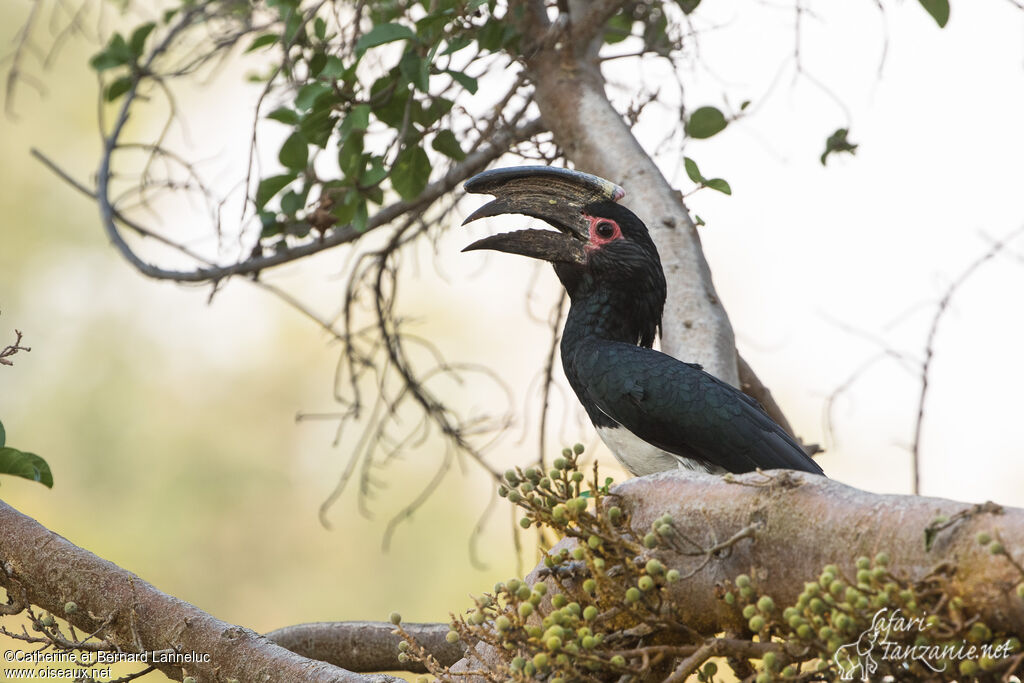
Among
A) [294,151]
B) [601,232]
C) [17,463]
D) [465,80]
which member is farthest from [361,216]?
[17,463]

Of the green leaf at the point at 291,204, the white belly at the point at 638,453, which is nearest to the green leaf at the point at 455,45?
the green leaf at the point at 291,204

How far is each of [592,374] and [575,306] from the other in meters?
0.31

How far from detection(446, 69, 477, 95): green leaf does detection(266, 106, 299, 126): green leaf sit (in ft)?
1.80

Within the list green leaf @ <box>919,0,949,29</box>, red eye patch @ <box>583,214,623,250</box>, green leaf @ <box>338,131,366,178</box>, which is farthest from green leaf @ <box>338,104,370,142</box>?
green leaf @ <box>919,0,949,29</box>

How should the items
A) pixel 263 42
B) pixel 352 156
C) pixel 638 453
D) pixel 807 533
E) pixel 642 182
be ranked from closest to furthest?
pixel 807 533
pixel 638 453
pixel 642 182
pixel 352 156
pixel 263 42

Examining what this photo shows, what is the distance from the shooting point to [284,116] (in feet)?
9.65

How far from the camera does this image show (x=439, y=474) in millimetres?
3721

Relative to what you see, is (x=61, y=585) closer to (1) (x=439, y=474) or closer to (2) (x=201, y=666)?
(2) (x=201, y=666)

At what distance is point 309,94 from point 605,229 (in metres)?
0.84

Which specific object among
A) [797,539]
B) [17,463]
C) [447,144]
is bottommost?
[797,539]

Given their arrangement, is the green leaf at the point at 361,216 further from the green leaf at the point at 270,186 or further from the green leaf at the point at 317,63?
the green leaf at the point at 317,63

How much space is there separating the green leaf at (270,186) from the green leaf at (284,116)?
162 millimetres

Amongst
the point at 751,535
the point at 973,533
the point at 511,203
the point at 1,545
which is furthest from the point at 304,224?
the point at 973,533

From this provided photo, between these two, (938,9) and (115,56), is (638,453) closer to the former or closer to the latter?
(938,9)
